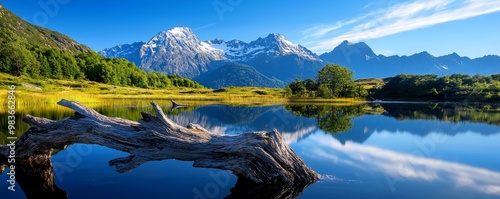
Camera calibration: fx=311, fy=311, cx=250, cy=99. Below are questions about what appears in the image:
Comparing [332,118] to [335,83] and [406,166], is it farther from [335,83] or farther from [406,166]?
[335,83]

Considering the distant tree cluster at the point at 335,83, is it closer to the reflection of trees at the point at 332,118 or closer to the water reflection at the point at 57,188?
the reflection of trees at the point at 332,118

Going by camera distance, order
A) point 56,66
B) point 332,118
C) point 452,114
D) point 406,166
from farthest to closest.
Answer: point 56,66 → point 452,114 → point 332,118 → point 406,166

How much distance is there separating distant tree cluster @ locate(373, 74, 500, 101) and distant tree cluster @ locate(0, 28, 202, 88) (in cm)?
13935

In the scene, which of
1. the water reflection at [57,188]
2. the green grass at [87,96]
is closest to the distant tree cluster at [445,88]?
the green grass at [87,96]

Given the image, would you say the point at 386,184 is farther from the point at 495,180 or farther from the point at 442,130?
the point at 442,130

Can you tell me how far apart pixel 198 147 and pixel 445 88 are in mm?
152165

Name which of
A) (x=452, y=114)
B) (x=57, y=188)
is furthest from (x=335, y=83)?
(x=57, y=188)

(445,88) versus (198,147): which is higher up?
(445,88)

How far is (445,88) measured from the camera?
136875 millimetres

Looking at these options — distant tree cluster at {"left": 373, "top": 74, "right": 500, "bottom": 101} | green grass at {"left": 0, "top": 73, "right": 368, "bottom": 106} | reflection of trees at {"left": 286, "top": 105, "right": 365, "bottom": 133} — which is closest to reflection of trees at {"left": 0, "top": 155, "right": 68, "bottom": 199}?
reflection of trees at {"left": 286, "top": 105, "right": 365, "bottom": 133}

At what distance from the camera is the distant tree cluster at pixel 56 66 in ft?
430

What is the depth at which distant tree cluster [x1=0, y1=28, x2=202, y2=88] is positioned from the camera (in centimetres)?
13112

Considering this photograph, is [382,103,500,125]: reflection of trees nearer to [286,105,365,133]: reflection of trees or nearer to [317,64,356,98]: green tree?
[286,105,365,133]: reflection of trees

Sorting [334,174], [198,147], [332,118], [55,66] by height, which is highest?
[55,66]
